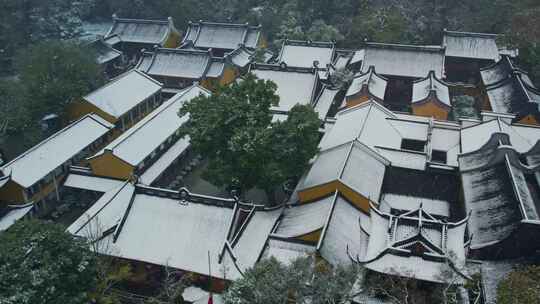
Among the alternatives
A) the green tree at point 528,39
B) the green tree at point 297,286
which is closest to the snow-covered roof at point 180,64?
the green tree at point 528,39

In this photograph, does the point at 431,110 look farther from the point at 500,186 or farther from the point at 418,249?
the point at 418,249

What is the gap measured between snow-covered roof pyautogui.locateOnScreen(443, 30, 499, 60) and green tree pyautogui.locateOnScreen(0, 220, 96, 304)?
129 feet

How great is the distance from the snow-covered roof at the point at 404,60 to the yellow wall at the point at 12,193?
29371 millimetres

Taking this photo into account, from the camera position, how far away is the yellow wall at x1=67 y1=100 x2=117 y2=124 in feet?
127

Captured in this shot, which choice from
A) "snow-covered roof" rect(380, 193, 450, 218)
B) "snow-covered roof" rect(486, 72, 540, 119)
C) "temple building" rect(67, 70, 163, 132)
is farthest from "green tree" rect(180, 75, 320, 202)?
"snow-covered roof" rect(486, 72, 540, 119)

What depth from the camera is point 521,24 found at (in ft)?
147

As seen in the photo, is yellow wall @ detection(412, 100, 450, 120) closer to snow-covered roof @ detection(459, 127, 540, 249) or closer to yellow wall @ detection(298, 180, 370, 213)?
snow-covered roof @ detection(459, 127, 540, 249)

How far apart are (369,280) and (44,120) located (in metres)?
29.4

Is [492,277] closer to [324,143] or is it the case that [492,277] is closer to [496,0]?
[324,143]

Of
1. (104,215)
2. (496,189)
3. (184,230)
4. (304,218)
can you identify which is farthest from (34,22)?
(496,189)

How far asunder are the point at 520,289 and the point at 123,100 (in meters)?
33.0

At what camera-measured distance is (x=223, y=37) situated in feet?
181

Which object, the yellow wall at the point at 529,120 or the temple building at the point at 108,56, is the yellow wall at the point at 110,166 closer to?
the temple building at the point at 108,56

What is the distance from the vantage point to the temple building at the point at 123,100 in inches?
1531
